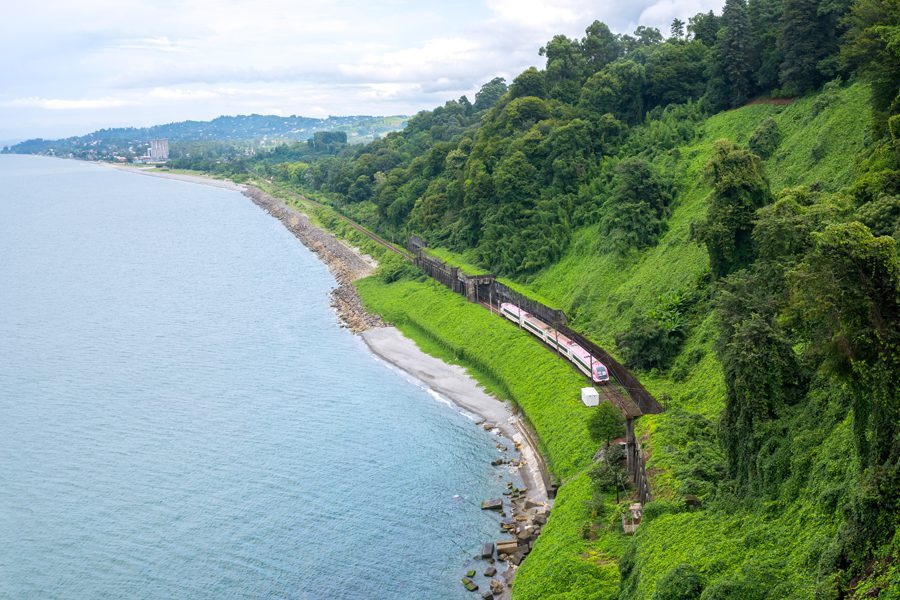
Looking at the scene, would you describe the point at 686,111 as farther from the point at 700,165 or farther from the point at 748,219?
the point at 748,219

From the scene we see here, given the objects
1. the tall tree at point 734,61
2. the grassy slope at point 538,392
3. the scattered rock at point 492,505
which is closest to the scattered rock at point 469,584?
the grassy slope at point 538,392

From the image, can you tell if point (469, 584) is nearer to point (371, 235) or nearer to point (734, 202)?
point (734, 202)

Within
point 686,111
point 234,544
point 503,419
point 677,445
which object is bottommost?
point 234,544

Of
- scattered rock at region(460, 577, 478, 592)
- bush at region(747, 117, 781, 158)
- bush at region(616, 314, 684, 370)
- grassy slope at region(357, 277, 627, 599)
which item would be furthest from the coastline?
bush at region(747, 117, 781, 158)

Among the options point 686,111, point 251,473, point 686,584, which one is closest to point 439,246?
point 686,111

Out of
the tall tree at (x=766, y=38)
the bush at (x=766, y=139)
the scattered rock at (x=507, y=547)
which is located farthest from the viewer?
the tall tree at (x=766, y=38)

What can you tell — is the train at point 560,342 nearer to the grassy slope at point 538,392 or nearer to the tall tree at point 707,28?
the grassy slope at point 538,392

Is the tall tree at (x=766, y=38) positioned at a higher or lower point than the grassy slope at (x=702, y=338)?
higher

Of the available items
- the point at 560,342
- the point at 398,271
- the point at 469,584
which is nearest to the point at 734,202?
the point at 560,342
